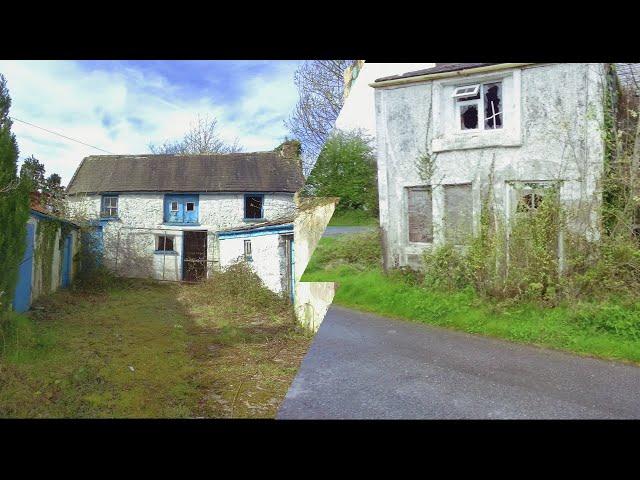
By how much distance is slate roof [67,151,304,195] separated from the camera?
4.65ft

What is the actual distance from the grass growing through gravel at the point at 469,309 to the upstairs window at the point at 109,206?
679 mm

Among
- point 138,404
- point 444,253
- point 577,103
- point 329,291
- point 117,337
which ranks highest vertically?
point 577,103

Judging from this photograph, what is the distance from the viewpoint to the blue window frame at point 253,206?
4.51 ft

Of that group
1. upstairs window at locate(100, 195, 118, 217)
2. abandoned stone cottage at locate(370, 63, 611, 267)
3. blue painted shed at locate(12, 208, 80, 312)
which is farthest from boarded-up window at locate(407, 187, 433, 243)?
blue painted shed at locate(12, 208, 80, 312)

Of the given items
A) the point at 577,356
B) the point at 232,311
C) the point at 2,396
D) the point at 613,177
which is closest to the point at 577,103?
the point at 613,177

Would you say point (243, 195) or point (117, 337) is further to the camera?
point (117, 337)

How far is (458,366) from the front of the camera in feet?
4.87

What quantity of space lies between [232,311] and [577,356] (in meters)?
1.19

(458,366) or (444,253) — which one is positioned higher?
(444,253)

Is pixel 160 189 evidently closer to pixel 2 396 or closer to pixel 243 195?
pixel 243 195

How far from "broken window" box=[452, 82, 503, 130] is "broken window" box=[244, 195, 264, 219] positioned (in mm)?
759

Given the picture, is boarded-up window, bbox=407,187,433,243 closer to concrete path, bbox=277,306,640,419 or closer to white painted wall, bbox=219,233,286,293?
concrete path, bbox=277,306,640,419

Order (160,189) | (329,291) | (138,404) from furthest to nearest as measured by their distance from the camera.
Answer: (329,291)
(160,189)
(138,404)

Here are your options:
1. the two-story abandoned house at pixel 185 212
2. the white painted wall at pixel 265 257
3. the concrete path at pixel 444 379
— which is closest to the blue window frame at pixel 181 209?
the two-story abandoned house at pixel 185 212
